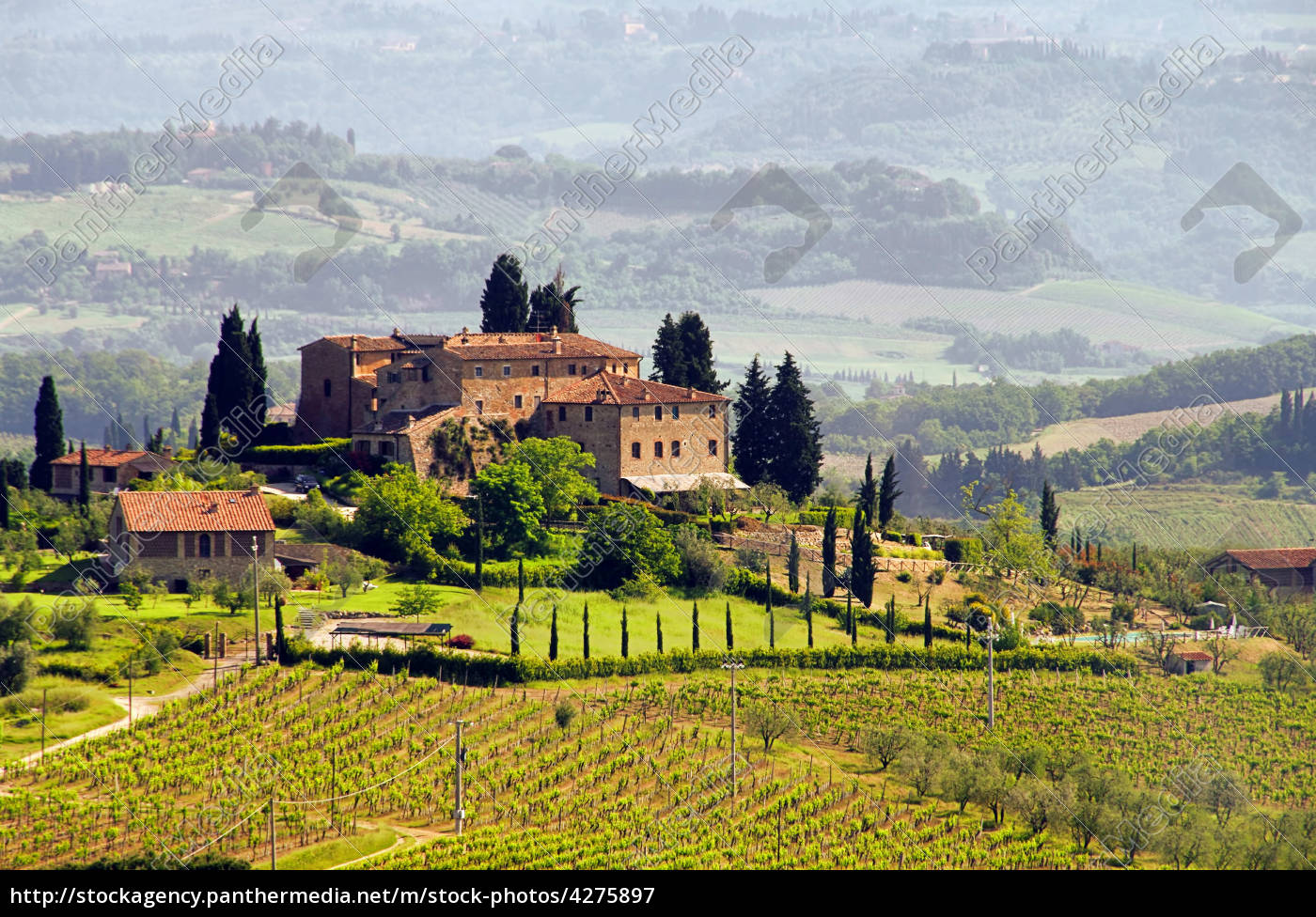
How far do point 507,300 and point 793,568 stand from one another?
2528 cm

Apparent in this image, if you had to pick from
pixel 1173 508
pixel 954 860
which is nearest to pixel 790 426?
pixel 954 860

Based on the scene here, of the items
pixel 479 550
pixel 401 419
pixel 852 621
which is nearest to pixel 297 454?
pixel 401 419

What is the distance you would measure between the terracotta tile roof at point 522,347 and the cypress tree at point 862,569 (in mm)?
15432

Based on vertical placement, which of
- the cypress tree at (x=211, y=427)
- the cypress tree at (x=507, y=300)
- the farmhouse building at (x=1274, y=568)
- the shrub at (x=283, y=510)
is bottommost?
the farmhouse building at (x=1274, y=568)

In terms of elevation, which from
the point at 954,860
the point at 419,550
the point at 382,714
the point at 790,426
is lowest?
the point at 954,860

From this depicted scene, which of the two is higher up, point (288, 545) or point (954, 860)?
point (288, 545)

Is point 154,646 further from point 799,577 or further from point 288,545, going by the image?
point 799,577

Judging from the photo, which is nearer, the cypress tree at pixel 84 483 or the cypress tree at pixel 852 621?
the cypress tree at pixel 852 621

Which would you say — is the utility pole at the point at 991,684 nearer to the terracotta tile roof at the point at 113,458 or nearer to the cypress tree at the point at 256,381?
the cypress tree at the point at 256,381

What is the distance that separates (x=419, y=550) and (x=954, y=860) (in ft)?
98.3

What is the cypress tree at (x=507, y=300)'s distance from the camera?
96.2 metres

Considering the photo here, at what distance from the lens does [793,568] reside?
79.9 m

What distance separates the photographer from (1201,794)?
64.2 meters

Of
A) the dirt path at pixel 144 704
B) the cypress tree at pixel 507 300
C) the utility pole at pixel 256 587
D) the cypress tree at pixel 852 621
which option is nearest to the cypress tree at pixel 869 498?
the cypress tree at pixel 852 621
